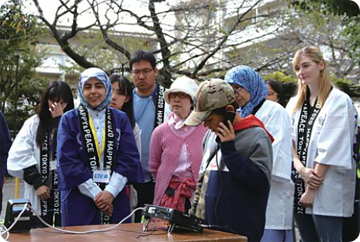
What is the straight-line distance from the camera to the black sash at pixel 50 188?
454cm

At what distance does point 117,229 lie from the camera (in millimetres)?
2855

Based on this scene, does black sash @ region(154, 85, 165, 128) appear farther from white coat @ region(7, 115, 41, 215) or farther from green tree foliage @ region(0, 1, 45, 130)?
green tree foliage @ region(0, 1, 45, 130)

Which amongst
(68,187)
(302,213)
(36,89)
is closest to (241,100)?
(302,213)

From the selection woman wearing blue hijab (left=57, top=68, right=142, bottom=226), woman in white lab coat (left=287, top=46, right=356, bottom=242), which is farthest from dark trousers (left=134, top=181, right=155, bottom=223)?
woman in white lab coat (left=287, top=46, right=356, bottom=242)

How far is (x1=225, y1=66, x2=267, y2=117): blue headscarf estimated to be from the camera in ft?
11.5

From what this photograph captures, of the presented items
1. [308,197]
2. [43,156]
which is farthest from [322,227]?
[43,156]

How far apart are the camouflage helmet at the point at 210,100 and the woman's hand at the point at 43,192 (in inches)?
82.0

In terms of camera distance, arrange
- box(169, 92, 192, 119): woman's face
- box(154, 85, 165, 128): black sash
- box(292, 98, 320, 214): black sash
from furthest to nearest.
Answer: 1. box(154, 85, 165, 128): black sash
2. box(169, 92, 192, 119): woman's face
3. box(292, 98, 320, 214): black sash

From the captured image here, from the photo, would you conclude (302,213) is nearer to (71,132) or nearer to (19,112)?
(71,132)

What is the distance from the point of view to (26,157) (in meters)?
4.57

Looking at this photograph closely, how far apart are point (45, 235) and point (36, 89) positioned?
58.7ft

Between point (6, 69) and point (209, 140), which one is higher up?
point (6, 69)

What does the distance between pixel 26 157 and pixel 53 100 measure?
0.56m

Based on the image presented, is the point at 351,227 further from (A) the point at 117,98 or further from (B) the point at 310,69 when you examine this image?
(A) the point at 117,98
